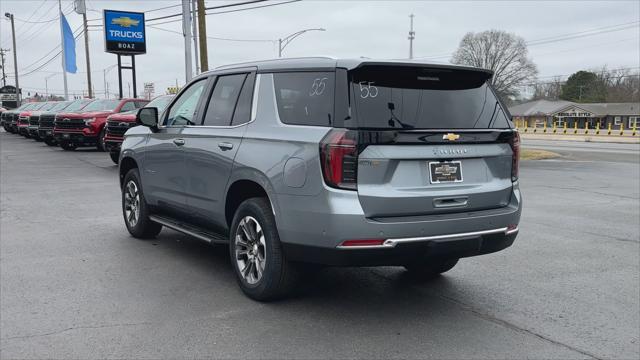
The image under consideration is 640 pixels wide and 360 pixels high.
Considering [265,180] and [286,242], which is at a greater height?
[265,180]

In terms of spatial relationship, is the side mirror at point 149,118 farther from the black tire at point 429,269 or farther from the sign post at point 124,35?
the sign post at point 124,35

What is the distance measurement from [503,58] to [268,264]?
101742mm

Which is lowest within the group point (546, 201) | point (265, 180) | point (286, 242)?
point (546, 201)

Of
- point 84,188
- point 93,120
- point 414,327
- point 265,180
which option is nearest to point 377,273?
point 414,327

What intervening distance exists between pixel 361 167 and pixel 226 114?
5.83 feet

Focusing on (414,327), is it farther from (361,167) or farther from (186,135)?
(186,135)

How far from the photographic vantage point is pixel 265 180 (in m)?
4.48

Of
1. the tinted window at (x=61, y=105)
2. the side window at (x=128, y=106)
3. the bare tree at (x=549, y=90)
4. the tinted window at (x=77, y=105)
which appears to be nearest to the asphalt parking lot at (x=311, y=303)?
the side window at (x=128, y=106)

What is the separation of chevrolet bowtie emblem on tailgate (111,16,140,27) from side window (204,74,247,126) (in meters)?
27.3

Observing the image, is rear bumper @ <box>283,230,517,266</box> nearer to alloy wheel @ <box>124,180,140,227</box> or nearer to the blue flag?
alloy wheel @ <box>124,180,140,227</box>

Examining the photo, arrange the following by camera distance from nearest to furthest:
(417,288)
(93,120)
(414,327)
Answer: (414,327) < (417,288) < (93,120)

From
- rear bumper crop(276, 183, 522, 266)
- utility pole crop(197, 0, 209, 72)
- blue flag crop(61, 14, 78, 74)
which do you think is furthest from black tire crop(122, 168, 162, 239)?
blue flag crop(61, 14, 78, 74)

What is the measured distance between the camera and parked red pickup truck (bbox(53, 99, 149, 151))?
20375 millimetres

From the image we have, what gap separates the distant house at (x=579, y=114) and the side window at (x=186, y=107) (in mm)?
83216
